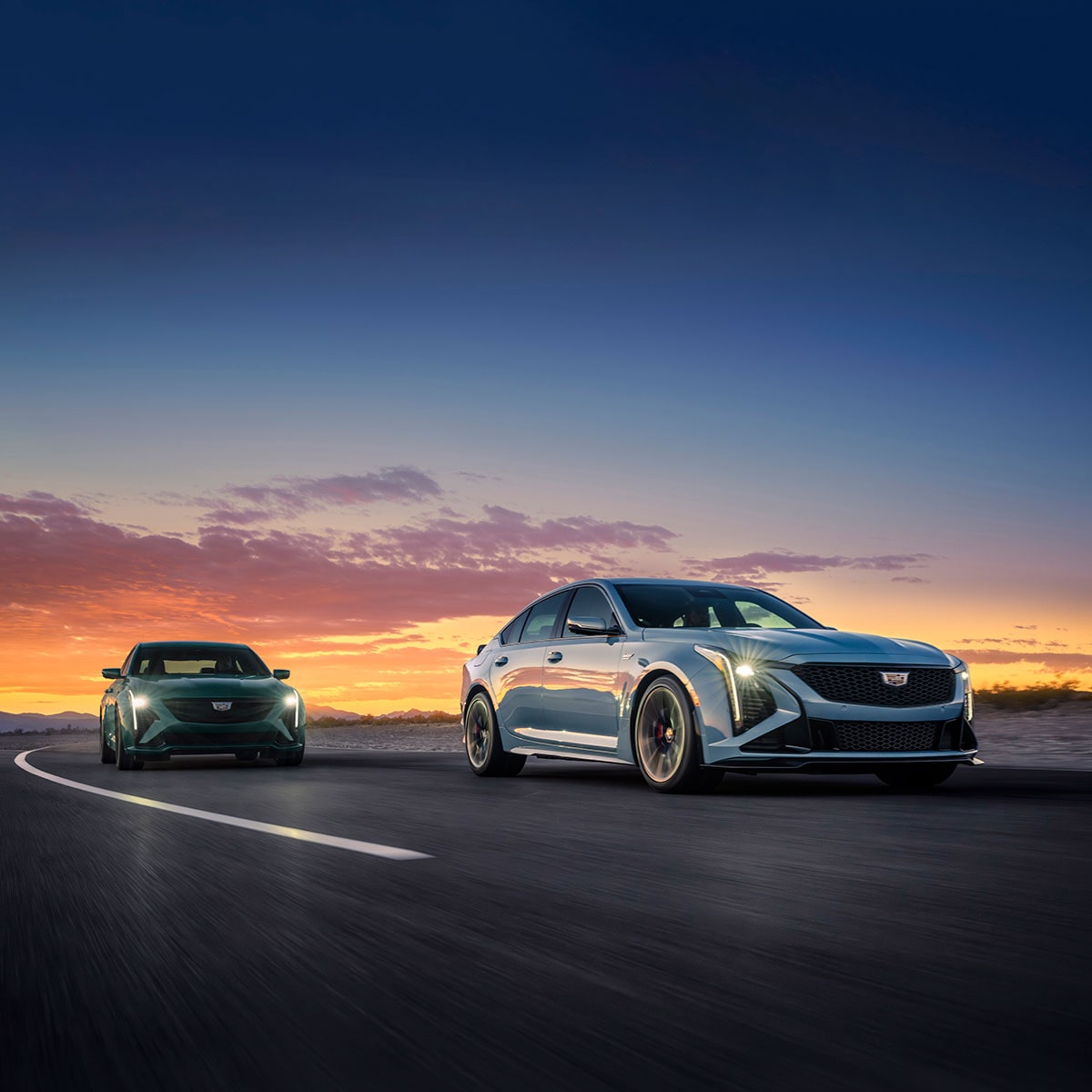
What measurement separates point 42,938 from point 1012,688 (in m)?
21.6

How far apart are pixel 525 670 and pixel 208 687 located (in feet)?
20.5

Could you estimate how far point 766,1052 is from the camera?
2801 millimetres

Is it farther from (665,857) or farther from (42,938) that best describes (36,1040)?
(665,857)

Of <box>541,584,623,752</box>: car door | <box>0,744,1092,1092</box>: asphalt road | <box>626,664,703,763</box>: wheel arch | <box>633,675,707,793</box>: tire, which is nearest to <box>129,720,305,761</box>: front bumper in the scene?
<box>541,584,623,752</box>: car door

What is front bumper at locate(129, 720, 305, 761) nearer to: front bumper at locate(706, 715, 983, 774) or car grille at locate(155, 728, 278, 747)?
car grille at locate(155, 728, 278, 747)

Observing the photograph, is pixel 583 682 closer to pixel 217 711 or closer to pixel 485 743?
pixel 485 743

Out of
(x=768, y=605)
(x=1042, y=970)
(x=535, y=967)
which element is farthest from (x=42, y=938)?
(x=768, y=605)

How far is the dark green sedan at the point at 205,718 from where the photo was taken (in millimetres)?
16594

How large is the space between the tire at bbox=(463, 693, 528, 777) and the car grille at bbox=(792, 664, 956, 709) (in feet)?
12.8

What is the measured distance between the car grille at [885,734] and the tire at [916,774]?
1.36 feet

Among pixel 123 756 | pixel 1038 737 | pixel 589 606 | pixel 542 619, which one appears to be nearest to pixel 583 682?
pixel 589 606

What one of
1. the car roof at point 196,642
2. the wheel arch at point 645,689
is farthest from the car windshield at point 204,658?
the wheel arch at point 645,689

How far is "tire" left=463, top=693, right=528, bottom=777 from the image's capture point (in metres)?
12.8

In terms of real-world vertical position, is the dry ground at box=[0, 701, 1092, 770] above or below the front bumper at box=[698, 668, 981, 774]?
below
